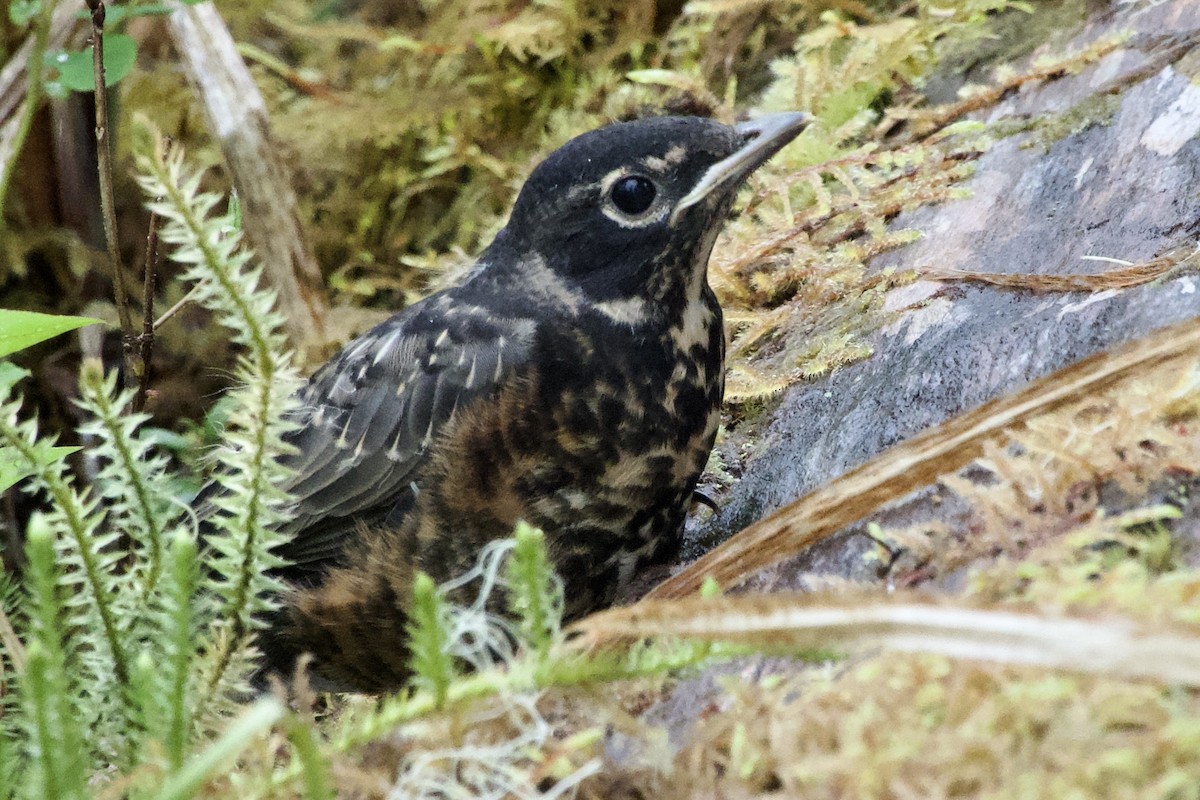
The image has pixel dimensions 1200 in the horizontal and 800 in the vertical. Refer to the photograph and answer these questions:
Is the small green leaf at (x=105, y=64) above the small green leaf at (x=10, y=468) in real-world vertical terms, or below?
above

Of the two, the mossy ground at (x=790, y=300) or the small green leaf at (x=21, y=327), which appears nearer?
the mossy ground at (x=790, y=300)

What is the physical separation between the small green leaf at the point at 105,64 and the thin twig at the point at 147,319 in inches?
13.5

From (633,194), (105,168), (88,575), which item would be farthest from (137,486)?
(633,194)

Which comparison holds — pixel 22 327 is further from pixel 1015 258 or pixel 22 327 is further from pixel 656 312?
pixel 1015 258

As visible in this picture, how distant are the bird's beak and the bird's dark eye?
0.19 ft

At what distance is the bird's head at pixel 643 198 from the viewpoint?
91.0 inches

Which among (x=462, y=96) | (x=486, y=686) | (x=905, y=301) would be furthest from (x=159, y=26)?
(x=486, y=686)

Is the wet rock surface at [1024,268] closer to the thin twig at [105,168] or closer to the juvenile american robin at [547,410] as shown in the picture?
the juvenile american robin at [547,410]

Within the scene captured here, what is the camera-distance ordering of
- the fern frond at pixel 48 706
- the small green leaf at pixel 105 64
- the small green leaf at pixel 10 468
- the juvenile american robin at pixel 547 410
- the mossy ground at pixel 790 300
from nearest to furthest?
the mossy ground at pixel 790 300 → the fern frond at pixel 48 706 → the small green leaf at pixel 10 468 → the juvenile american robin at pixel 547 410 → the small green leaf at pixel 105 64

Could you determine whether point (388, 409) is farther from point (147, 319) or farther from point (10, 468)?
point (10, 468)

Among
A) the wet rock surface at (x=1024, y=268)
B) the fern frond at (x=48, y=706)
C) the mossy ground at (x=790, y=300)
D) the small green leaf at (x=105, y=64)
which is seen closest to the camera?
the mossy ground at (x=790, y=300)

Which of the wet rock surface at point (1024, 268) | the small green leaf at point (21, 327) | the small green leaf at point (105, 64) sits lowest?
the wet rock surface at point (1024, 268)

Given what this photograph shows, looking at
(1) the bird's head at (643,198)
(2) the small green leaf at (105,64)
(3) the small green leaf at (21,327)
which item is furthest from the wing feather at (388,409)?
(2) the small green leaf at (105,64)

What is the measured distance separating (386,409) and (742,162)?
0.86m
